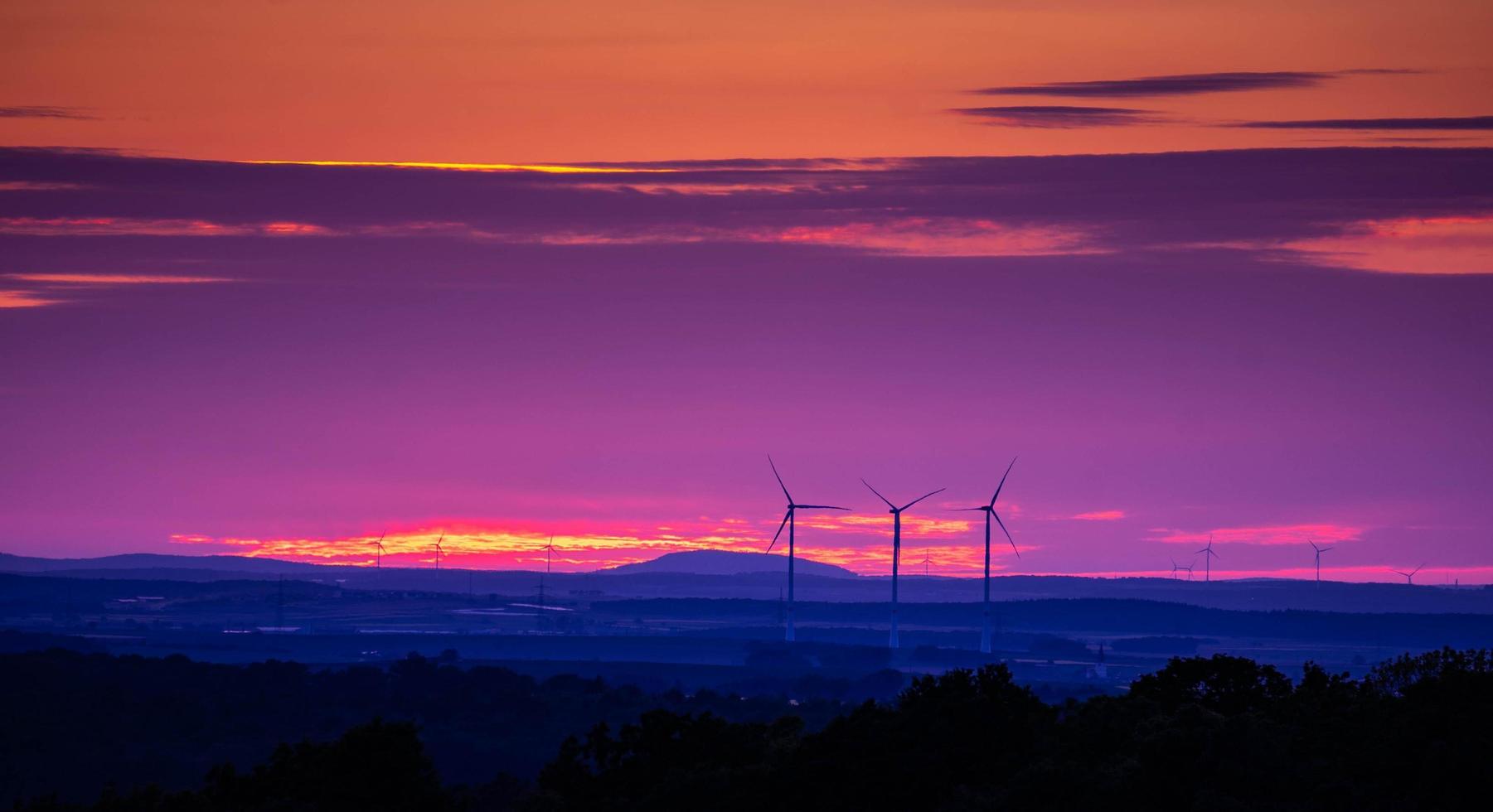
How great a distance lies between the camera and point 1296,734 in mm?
119875

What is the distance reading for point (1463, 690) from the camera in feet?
385

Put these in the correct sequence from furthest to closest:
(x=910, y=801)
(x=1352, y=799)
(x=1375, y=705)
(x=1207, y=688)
→ (x=1207, y=688), (x=1375, y=705), (x=910, y=801), (x=1352, y=799)

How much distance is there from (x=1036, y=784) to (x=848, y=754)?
14.0 m

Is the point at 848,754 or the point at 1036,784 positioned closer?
the point at 1036,784

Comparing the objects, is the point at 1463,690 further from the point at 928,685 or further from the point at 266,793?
the point at 266,793

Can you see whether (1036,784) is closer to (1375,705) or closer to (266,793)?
(1375,705)

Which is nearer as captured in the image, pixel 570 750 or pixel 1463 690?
pixel 1463 690

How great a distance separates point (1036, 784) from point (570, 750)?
111 ft

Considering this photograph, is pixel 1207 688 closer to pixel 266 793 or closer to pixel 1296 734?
pixel 1296 734

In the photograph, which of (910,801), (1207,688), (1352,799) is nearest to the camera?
(1352,799)

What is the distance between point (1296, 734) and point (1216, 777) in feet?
56.0

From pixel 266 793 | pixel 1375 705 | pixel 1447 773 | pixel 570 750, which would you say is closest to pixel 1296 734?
Result: pixel 1375 705

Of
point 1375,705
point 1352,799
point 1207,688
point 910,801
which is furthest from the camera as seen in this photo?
point 1207,688

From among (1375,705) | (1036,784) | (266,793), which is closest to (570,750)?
(266,793)
